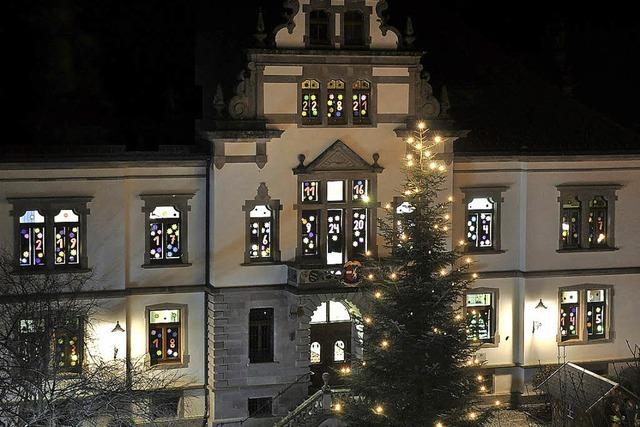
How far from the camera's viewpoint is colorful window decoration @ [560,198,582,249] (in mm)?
63906

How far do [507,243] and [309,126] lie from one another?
9071mm

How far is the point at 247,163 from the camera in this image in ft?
196

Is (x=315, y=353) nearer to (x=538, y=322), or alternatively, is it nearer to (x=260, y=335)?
(x=260, y=335)

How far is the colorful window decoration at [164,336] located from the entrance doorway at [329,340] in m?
5.07

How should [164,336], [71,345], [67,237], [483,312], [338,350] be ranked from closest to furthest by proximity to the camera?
[71,345]
[67,237]
[164,336]
[338,350]
[483,312]

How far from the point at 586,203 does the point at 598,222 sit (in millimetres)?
1015

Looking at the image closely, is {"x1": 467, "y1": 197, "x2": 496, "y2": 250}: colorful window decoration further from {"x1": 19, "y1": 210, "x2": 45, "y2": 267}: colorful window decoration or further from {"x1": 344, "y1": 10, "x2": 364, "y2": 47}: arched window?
{"x1": 19, "y1": 210, "x2": 45, "y2": 267}: colorful window decoration

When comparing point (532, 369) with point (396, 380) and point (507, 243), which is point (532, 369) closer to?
point (507, 243)

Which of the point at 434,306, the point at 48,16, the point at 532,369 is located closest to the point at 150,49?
the point at 48,16

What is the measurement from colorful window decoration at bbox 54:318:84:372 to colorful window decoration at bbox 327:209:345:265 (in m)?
9.48

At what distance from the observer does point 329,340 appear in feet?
205

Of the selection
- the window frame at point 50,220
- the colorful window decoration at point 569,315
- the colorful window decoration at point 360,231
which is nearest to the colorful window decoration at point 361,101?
the colorful window decoration at point 360,231

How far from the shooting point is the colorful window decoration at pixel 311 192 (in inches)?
2389

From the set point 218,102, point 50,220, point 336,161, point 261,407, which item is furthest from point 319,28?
point 261,407
